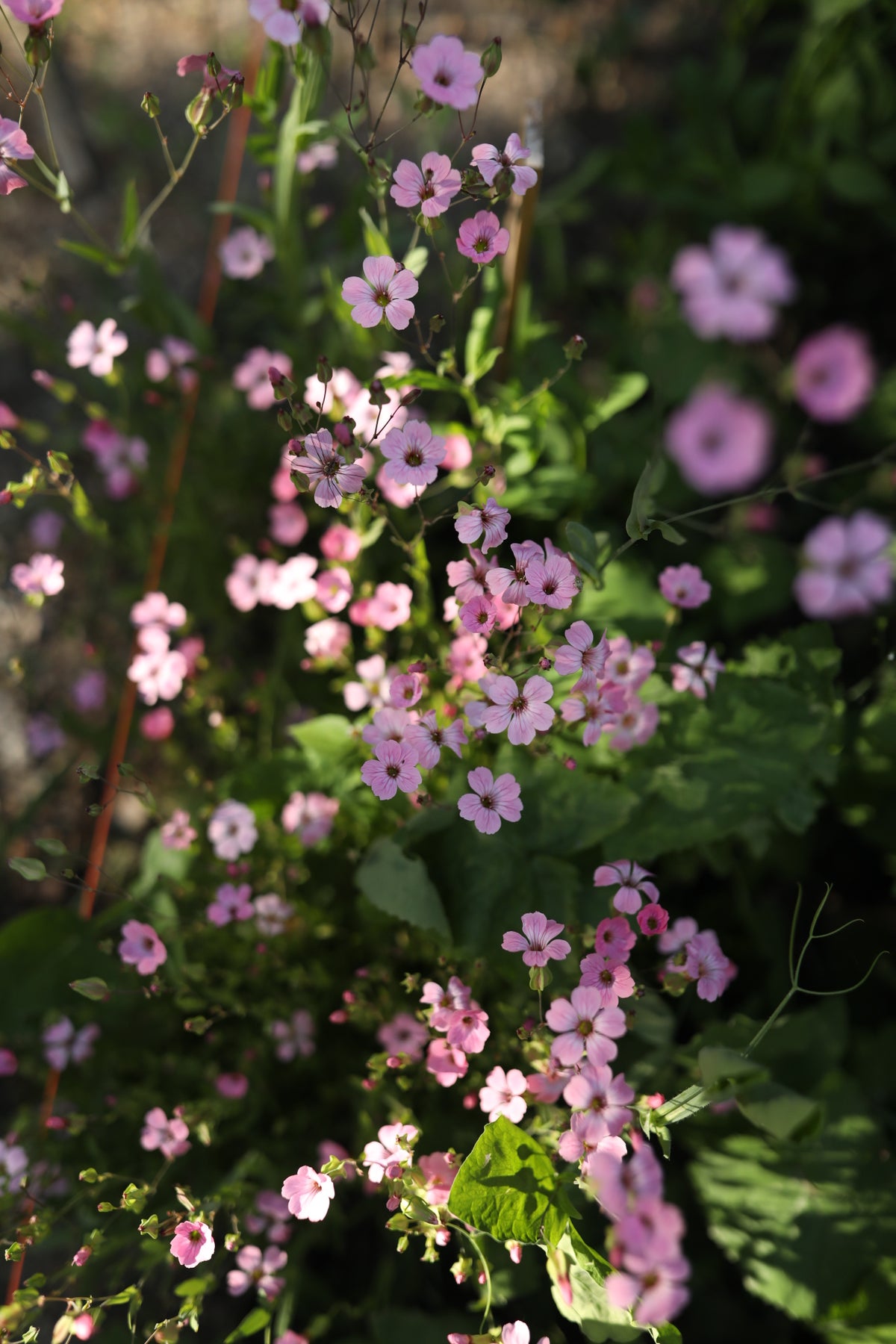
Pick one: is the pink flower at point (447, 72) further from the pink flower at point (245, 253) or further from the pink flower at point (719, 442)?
the pink flower at point (245, 253)

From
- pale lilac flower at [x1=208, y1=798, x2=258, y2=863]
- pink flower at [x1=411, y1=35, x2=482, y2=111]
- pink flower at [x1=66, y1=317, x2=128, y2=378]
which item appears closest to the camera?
pink flower at [x1=411, y1=35, x2=482, y2=111]

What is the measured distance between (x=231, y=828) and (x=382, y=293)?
3.48ft

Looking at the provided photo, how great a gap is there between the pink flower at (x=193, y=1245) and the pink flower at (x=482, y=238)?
4.62 ft

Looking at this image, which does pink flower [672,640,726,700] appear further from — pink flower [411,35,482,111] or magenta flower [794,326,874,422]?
pink flower [411,35,482,111]

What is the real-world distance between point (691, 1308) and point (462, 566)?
1.74m

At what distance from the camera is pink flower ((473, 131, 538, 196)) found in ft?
3.92

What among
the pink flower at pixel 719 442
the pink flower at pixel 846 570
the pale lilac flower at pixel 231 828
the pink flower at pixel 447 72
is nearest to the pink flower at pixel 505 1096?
the pale lilac flower at pixel 231 828

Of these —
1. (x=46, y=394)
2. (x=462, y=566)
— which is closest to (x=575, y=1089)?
(x=462, y=566)

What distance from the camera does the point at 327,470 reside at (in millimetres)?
1227

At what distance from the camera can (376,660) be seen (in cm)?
169

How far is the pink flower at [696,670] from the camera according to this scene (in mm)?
1558

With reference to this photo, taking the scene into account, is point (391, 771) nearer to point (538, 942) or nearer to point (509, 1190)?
point (538, 942)

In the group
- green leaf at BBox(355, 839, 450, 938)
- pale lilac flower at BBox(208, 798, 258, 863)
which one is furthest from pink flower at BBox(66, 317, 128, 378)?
green leaf at BBox(355, 839, 450, 938)

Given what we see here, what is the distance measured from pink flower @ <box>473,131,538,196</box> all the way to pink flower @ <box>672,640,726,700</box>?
2.60 feet
